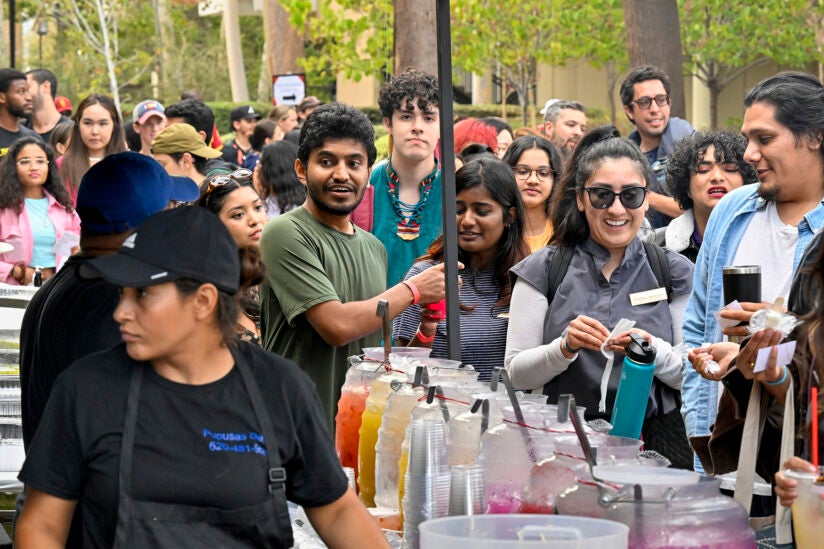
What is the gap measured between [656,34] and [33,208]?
345 inches

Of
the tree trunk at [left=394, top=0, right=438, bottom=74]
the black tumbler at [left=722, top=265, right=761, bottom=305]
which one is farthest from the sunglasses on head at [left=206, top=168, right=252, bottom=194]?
the tree trunk at [left=394, top=0, right=438, bottom=74]

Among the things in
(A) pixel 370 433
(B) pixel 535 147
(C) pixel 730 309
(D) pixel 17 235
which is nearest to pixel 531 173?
(B) pixel 535 147

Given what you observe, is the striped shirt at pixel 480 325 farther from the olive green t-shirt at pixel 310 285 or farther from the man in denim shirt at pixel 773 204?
the man in denim shirt at pixel 773 204

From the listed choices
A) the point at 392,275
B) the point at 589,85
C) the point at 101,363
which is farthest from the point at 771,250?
the point at 589,85

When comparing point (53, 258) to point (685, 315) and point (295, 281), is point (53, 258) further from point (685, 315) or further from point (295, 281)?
point (685, 315)

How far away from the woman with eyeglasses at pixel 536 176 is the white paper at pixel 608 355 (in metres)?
2.00

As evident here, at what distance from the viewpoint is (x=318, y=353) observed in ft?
17.1

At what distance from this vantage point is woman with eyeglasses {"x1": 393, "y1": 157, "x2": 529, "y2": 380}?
5496mm

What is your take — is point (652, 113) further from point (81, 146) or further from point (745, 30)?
point (745, 30)

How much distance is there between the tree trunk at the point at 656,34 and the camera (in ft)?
53.8

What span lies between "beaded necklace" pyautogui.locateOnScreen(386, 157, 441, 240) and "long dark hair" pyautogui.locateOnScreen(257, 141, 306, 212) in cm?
333

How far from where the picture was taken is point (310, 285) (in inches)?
199

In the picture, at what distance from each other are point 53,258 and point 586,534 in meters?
8.27

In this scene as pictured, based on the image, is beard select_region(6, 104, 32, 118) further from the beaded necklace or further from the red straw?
the red straw
